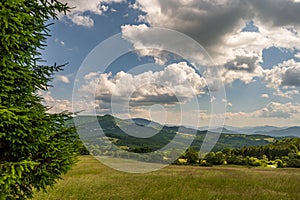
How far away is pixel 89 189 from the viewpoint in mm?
13586

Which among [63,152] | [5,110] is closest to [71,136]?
[63,152]

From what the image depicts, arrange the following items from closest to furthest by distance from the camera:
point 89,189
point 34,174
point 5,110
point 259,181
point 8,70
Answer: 1. point 5,110
2. point 8,70
3. point 34,174
4. point 89,189
5. point 259,181

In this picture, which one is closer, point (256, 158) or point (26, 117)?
point (26, 117)

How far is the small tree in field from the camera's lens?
6105mm

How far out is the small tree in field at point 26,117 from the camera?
240 inches

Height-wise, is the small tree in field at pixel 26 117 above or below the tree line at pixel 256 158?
above

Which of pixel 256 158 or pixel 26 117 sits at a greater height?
pixel 26 117

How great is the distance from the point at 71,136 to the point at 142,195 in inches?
236

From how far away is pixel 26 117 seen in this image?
239 inches

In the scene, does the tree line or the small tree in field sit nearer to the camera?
the small tree in field

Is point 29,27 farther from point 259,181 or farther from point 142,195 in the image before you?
point 259,181

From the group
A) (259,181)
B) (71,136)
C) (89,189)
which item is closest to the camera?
(71,136)

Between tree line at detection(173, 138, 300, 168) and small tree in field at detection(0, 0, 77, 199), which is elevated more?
small tree in field at detection(0, 0, 77, 199)

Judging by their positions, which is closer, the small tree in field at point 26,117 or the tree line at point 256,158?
the small tree in field at point 26,117
